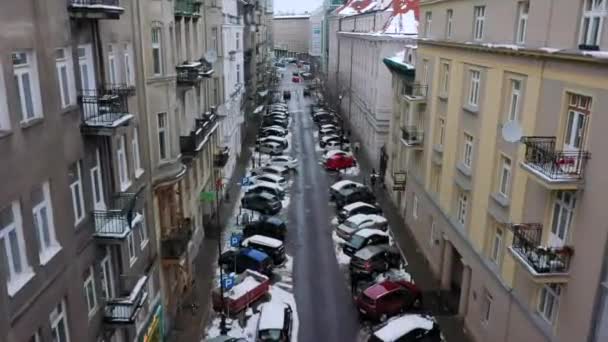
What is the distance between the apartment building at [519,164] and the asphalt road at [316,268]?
5.41m

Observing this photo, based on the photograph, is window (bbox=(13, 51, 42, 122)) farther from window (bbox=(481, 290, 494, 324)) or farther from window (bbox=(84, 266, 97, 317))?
window (bbox=(481, 290, 494, 324))

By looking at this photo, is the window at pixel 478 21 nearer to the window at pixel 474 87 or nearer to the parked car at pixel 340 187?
the window at pixel 474 87

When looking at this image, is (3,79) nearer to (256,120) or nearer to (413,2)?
(413,2)

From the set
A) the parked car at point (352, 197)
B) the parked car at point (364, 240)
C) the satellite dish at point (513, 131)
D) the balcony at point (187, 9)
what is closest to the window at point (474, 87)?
the satellite dish at point (513, 131)

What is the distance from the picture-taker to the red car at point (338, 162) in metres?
46.5

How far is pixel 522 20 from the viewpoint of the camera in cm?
1731

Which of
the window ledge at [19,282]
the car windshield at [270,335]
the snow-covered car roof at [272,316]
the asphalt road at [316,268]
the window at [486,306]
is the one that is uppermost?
the window ledge at [19,282]

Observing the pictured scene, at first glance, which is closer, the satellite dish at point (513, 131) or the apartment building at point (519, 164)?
the apartment building at point (519, 164)

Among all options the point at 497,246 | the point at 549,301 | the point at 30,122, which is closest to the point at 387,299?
the point at 497,246

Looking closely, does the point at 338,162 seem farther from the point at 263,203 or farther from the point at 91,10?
the point at 91,10

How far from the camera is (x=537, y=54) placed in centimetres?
1545

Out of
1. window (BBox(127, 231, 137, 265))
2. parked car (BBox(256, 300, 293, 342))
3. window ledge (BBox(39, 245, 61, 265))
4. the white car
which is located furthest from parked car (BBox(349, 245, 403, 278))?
the white car

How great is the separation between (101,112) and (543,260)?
13130 mm

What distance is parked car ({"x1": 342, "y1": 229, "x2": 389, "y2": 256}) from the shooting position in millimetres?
28641
